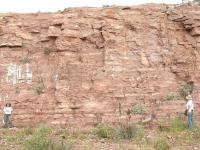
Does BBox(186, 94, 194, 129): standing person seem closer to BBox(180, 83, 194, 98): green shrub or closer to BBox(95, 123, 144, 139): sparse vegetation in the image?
BBox(180, 83, 194, 98): green shrub

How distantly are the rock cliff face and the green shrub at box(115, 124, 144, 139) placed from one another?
1.94 meters

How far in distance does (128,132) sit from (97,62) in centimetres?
398

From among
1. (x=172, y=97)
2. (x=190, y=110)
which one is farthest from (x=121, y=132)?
(x=172, y=97)

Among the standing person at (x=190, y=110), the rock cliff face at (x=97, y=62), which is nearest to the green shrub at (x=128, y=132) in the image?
the standing person at (x=190, y=110)

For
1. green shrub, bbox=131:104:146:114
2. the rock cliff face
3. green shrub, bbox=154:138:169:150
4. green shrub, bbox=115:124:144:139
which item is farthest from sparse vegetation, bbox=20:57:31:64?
green shrub, bbox=154:138:169:150

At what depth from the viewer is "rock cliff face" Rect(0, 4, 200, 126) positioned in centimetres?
1953

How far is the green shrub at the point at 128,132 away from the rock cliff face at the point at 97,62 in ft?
6.38

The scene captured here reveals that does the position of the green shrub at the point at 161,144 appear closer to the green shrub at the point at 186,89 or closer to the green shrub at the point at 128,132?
the green shrub at the point at 128,132

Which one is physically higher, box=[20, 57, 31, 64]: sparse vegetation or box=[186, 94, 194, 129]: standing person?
box=[20, 57, 31, 64]: sparse vegetation

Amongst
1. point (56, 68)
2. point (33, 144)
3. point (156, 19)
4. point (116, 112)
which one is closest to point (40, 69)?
point (56, 68)

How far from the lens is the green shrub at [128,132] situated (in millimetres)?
16906

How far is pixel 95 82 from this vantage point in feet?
65.1

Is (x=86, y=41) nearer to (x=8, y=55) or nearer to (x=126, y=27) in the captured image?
(x=126, y=27)

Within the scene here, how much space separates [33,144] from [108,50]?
21.4 feet
